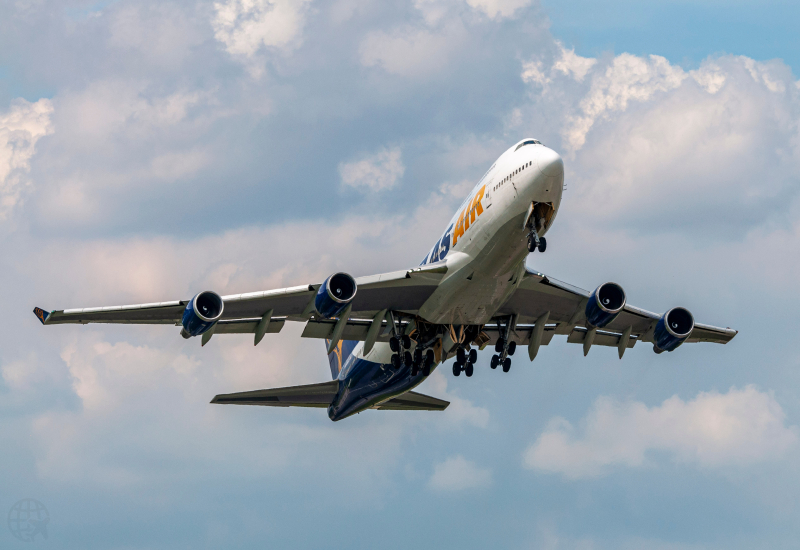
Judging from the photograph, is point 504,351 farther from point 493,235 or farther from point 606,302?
point 493,235

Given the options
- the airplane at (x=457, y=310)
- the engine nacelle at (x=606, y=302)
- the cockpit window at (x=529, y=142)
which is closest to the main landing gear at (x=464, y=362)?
the airplane at (x=457, y=310)

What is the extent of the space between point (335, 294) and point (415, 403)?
18616 mm

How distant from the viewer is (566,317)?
41156 mm

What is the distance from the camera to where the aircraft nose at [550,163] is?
30375mm

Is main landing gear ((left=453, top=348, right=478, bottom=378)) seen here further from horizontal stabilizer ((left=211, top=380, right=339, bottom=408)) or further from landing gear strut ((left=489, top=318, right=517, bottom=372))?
horizontal stabilizer ((left=211, top=380, right=339, bottom=408))

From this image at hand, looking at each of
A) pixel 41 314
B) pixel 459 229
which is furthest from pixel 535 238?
pixel 41 314

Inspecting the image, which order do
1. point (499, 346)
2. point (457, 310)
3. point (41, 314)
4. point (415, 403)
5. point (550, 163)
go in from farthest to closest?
point (415, 403)
point (499, 346)
point (457, 310)
point (41, 314)
point (550, 163)

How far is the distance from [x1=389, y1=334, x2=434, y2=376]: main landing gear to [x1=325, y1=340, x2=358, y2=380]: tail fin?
494 cm

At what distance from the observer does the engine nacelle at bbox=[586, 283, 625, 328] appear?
35969 millimetres

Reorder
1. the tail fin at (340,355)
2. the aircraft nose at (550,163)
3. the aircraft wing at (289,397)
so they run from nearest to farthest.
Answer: the aircraft nose at (550,163)
the tail fin at (340,355)
the aircraft wing at (289,397)

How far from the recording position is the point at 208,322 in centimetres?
3288

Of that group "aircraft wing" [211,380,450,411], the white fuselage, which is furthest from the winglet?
the white fuselage

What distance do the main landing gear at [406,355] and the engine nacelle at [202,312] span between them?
826 centimetres

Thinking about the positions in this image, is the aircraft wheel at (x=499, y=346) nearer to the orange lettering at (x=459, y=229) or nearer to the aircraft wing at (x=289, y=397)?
the orange lettering at (x=459, y=229)
